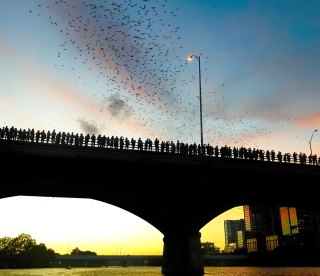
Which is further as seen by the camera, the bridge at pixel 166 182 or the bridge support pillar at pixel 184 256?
the bridge support pillar at pixel 184 256

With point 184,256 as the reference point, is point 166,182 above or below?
above

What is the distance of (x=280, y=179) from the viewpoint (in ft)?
136

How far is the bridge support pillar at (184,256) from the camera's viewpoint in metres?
39.0

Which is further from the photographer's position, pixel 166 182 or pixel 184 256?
pixel 184 256

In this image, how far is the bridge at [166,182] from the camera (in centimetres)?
3334

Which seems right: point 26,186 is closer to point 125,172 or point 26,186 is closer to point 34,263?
point 125,172

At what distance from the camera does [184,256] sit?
3966cm

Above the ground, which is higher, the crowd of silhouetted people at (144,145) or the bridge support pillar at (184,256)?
the crowd of silhouetted people at (144,145)

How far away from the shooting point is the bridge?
3334 cm

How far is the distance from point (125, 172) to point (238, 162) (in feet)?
38.5

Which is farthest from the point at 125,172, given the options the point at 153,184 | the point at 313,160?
the point at 313,160

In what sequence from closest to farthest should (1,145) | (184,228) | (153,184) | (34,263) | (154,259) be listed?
1. (1,145)
2. (153,184)
3. (184,228)
4. (34,263)
5. (154,259)

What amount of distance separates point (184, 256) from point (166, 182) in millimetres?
8178

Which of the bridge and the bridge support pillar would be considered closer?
the bridge
